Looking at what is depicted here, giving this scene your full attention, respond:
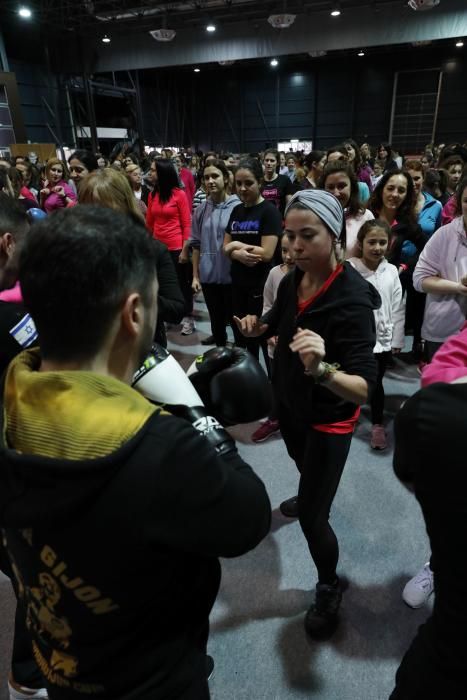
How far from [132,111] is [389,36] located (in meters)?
9.75

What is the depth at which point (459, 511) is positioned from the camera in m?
0.66

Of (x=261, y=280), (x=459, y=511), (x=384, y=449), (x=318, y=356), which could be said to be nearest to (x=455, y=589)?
(x=459, y=511)

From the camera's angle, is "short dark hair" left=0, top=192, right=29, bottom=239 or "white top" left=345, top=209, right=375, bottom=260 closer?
"short dark hair" left=0, top=192, right=29, bottom=239

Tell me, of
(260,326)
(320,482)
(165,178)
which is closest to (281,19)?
(165,178)

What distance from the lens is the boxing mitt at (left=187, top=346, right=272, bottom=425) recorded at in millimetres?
944

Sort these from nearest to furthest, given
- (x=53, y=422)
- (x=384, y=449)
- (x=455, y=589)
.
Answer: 1. (x=53, y=422)
2. (x=455, y=589)
3. (x=384, y=449)

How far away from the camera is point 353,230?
2910 mm

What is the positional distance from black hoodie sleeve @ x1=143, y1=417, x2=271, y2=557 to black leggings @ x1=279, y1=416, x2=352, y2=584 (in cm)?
84

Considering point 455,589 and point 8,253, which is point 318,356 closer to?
point 455,589

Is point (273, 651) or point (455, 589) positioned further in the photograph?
point (273, 651)

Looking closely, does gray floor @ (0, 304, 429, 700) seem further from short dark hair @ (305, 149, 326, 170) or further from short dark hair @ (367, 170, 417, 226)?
short dark hair @ (305, 149, 326, 170)

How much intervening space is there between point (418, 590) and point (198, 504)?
1.65 metres

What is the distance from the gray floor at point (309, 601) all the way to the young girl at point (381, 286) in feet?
2.09

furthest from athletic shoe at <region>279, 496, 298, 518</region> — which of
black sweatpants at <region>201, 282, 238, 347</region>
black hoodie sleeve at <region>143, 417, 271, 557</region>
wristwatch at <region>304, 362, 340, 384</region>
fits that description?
black hoodie sleeve at <region>143, 417, 271, 557</region>
